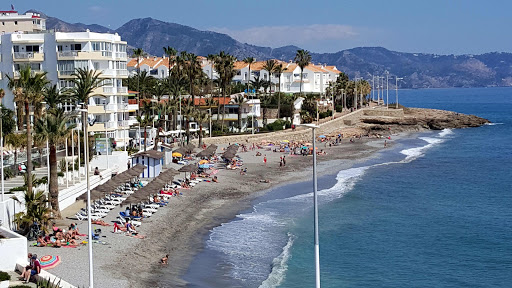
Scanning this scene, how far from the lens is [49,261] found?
28812mm

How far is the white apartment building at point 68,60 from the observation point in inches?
2405

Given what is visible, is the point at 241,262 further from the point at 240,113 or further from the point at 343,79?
the point at 343,79

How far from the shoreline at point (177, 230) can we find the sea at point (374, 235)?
118cm

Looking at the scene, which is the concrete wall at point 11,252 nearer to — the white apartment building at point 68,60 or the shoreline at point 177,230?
the shoreline at point 177,230

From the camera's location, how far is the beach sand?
29.4m

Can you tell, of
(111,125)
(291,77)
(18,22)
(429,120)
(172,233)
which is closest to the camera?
(172,233)

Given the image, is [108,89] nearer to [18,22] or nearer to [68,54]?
[68,54]

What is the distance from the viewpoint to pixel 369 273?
32.8 meters

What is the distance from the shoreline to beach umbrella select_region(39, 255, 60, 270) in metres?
0.35

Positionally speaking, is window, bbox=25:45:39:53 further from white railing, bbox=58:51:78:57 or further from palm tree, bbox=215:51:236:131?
palm tree, bbox=215:51:236:131

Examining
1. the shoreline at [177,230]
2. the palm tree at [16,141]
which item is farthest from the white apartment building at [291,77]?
the palm tree at [16,141]

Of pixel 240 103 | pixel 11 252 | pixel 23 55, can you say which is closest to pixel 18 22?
pixel 23 55

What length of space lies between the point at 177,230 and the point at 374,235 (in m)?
12.1

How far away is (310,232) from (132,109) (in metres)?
36.0
